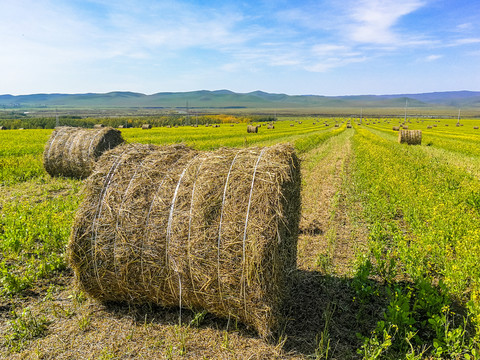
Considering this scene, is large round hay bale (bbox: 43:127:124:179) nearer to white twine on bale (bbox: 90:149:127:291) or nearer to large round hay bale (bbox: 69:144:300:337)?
white twine on bale (bbox: 90:149:127:291)

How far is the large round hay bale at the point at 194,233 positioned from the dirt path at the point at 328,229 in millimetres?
1710

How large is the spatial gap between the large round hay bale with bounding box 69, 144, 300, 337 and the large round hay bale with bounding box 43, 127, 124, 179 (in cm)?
948

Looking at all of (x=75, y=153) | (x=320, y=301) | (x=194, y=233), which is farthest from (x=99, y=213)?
(x=75, y=153)

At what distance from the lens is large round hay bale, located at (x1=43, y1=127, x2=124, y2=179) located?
13852 mm

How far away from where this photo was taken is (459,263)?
5.67 meters

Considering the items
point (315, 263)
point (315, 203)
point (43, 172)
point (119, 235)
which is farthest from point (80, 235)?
point (43, 172)

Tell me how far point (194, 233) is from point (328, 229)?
4.96 metres

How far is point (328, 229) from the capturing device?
8461 millimetres

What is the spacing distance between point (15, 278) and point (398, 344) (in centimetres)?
592

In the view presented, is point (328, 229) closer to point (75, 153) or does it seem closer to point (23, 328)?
point (23, 328)

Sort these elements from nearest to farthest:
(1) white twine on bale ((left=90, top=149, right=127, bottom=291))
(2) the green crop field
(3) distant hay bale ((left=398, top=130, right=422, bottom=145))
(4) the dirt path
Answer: (2) the green crop field → (1) white twine on bale ((left=90, top=149, right=127, bottom=291)) → (4) the dirt path → (3) distant hay bale ((left=398, top=130, right=422, bottom=145))

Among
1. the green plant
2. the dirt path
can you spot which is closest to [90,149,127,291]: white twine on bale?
the green plant

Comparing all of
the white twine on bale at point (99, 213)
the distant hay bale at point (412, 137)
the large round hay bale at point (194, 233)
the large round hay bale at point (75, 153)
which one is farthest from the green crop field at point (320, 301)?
the distant hay bale at point (412, 137)

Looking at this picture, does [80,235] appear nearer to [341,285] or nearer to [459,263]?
[341,285]
